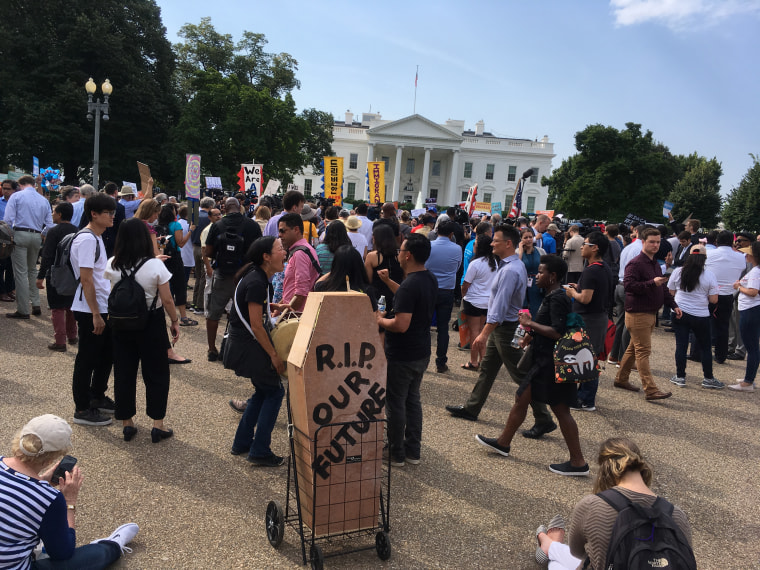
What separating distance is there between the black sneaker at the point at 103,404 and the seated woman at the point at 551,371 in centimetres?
384

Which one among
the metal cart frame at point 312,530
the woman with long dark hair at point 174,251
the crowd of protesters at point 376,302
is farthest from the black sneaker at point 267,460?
the woman with long dark hair at point 174,251

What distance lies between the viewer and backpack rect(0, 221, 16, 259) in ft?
24.7

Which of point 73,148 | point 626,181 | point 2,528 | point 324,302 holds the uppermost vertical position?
point 626,181

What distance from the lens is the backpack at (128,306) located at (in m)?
4.08

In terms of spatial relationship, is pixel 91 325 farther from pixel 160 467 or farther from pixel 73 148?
pixel 73 148

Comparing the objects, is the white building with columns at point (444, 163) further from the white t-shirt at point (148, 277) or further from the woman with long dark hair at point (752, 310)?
the white t-shirt at point (148, 277)

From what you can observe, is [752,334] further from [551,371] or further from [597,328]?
[551,371]

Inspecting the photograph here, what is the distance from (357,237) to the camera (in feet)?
24.9

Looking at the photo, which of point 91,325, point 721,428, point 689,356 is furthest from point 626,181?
point 91,325

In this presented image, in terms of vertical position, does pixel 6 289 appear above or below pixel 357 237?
below

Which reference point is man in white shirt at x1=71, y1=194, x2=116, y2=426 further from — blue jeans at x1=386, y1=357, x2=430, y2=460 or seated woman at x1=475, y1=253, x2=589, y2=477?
seated woman at x1=475, y1=253, x2=589, y2=477

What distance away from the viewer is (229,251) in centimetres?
652

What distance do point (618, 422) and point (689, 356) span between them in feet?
14.9

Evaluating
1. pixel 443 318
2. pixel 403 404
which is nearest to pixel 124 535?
pixel 403 404
